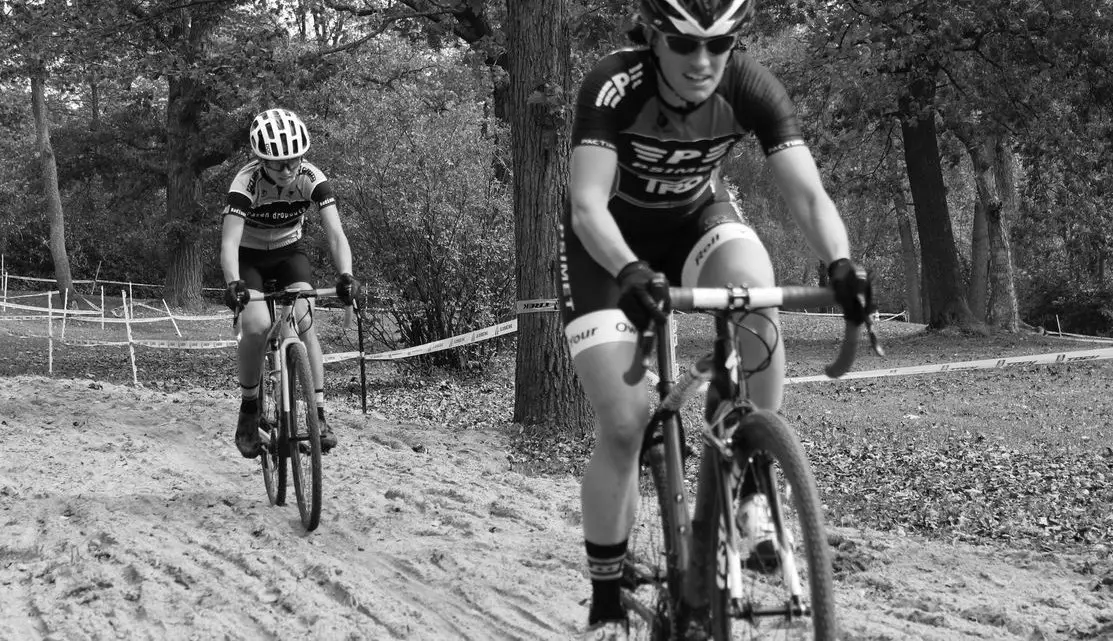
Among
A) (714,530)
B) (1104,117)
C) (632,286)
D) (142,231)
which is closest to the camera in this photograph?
(632,286)

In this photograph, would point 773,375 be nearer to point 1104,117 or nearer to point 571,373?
point 571,373

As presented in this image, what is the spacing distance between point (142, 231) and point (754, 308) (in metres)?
44.1

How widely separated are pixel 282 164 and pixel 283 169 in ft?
0.14

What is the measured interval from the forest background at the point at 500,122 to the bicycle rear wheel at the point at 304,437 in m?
2.71

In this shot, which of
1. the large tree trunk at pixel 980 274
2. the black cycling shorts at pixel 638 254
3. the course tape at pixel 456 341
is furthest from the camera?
the large tree trunk at pixel 980 274

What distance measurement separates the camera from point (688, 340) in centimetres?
2366

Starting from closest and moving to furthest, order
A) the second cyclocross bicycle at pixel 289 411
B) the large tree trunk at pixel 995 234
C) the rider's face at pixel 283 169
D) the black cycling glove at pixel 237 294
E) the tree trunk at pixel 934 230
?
1. the second cyclocross bicycle at pixel 289 411
2. the black cycling glove at pixel 237 294
3. the rider's face at pixel 283 169
4. the tree trunk at pixel 934 230
5. the large tree trunk at pixel 995 234

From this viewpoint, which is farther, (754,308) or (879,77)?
A: (879,77)

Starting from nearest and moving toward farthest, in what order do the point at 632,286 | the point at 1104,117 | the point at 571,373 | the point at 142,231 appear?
1. the point at 632,286
2. the point at 571,373
3. the point at 1104,117
4. the point at 142,231

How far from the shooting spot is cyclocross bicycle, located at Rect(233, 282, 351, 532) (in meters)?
6.59

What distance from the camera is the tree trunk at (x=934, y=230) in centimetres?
2209

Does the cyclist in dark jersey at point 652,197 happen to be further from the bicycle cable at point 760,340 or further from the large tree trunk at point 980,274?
the large tree trunk at point 980,274

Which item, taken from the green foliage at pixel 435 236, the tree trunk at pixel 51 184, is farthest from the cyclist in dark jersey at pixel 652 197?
the tree trunk at pixel 51 184

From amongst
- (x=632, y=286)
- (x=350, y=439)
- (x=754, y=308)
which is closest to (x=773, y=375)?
(x=754, y=308)
